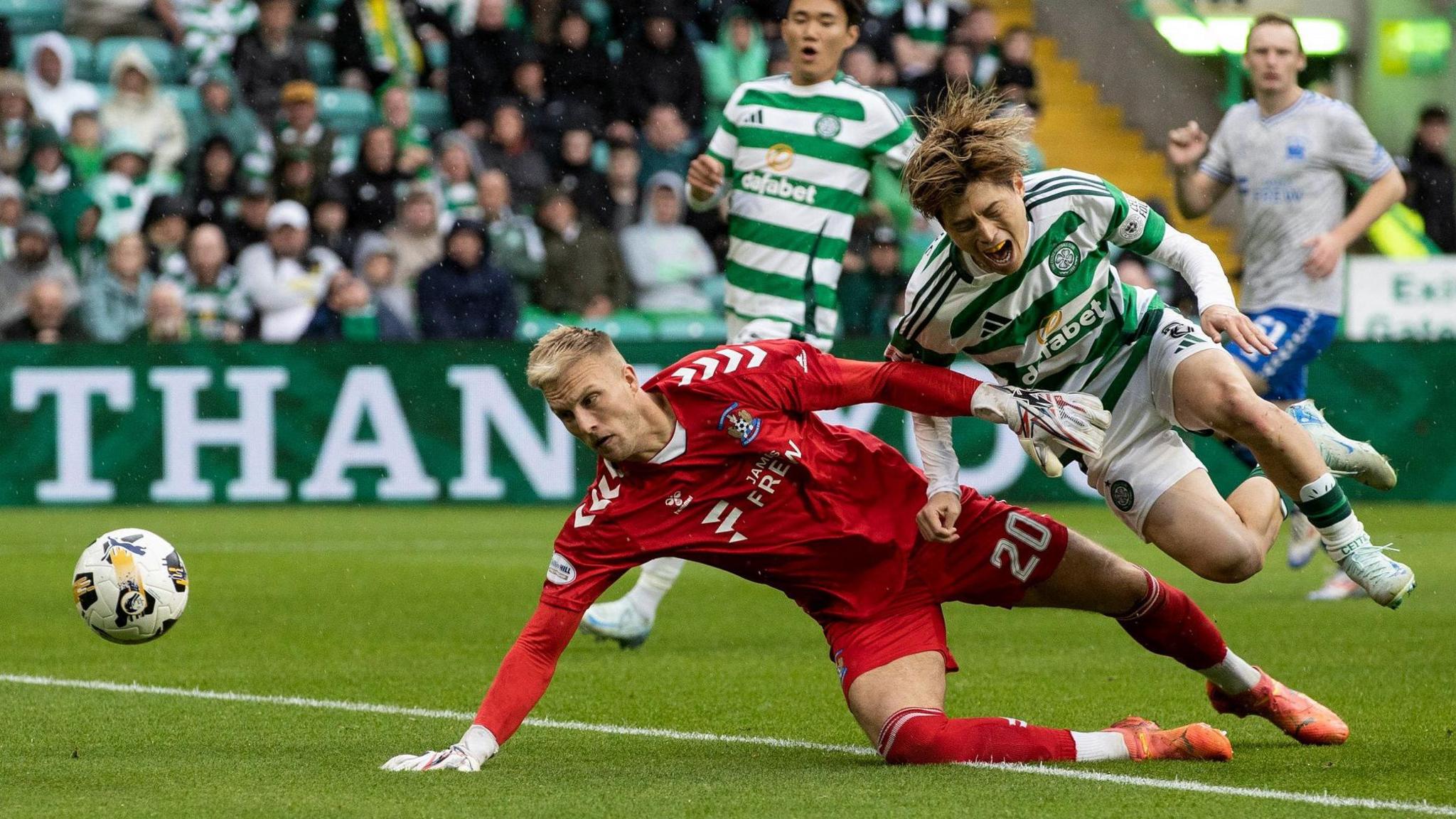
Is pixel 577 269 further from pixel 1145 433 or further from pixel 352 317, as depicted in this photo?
pixel 1145 433

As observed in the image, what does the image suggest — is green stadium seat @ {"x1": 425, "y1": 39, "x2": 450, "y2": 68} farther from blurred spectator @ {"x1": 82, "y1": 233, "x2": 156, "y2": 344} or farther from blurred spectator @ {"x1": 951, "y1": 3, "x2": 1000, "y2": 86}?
blurred spectator @ {"x1": 951, "y1": 3, "x2": 1000, "y2": 86}

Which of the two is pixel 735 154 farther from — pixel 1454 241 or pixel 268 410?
pixel 1454 241

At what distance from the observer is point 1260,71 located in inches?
337

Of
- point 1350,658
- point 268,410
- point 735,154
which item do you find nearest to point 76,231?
point 268,410

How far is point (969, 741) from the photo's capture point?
194 inches

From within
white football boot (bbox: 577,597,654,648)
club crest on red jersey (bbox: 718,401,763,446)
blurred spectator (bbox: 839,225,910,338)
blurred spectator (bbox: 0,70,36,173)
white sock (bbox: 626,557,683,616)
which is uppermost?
club crest on red jersey (bbox: 718,401,763,446)

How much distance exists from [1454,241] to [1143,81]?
3.07 meters

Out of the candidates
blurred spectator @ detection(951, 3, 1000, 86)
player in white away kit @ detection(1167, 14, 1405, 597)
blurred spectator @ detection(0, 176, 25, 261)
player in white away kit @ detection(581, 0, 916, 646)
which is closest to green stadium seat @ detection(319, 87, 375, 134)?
blurred spectator @ detection(0, 176, 25, 261)

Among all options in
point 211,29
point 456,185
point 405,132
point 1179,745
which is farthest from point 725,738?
point 211,29

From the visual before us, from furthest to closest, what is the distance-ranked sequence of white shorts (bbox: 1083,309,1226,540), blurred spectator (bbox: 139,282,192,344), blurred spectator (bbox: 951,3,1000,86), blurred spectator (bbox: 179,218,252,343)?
blurred spectator (bbox: 951,3,1000,86) < blurred spectator (bbox: 179,218,252,343) < blurred spectator (bbox: 139,282,192,344) < white shorts (bbox: 1083,309,1226,540)

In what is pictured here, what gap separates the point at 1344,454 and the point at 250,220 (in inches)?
420

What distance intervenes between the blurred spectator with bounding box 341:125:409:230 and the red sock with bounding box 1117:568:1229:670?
10.5 metres

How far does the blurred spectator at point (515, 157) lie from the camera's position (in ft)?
51.0

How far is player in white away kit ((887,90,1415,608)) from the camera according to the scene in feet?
16.8
